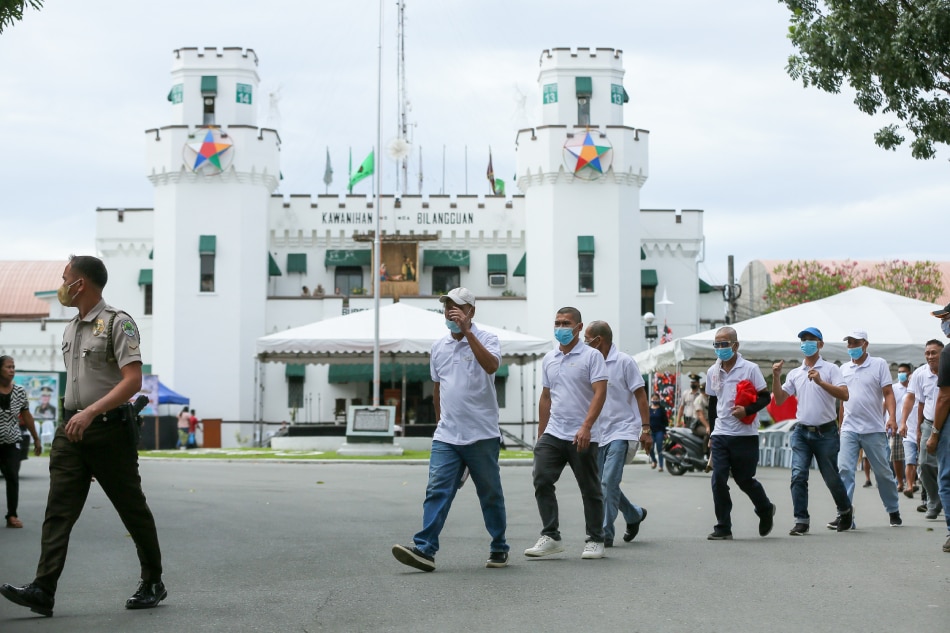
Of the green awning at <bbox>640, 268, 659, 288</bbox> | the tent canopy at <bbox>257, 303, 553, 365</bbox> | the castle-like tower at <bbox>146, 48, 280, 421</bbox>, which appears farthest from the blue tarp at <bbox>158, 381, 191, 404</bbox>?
the green awning at <bbox>640, 268, 659, 288</bbox>

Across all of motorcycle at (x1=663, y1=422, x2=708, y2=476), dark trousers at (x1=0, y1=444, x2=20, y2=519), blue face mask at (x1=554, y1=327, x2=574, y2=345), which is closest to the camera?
blue face mask at (x1=554, y1=327, x2=574, y2=345)

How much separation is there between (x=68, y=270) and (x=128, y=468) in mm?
1193

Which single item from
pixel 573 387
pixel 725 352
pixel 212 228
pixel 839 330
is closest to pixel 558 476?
pixel 573 387

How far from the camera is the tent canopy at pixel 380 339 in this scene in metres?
33.4

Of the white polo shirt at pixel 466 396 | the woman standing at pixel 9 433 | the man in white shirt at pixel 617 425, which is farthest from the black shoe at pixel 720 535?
the woman standing at pixel 9 433

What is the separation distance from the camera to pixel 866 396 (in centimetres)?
1295

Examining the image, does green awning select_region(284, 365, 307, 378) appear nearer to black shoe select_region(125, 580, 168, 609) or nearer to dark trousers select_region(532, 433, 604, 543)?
dark trousers select_region(532, 433, 604, 543)

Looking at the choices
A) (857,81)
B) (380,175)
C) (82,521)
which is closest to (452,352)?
(82,521)

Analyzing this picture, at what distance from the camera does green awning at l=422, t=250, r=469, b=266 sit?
52250 millimetres

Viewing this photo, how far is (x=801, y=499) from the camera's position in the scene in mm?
12086

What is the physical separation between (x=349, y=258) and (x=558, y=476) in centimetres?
4300

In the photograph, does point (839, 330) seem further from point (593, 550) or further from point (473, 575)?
point (473, 575)

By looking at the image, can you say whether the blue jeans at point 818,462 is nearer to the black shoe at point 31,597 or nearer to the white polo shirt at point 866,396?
the white polo shirt at point 866,396

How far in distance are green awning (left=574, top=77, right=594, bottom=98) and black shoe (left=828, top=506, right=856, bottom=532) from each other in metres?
39.0
